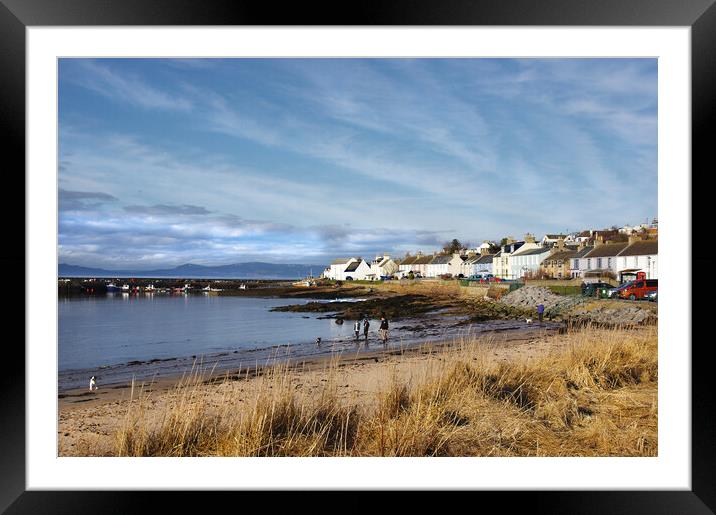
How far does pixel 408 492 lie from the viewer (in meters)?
1.78

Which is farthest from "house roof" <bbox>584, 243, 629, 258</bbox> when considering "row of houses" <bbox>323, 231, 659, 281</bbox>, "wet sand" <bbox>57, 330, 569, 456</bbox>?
"wet sand" <bbox>57, 330, 569, 456</bbox>

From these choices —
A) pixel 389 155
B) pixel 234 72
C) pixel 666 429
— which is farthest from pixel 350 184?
pixel 666 429

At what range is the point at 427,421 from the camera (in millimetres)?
2211

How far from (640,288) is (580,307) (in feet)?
5.14

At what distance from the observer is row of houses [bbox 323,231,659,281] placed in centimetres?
572

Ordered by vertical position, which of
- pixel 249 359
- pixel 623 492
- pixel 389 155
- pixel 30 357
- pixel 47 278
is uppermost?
pixel 389 155

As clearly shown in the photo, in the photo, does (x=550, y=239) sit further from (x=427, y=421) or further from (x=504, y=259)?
(x=427, y=421)

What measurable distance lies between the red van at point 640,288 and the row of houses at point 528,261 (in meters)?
0.21

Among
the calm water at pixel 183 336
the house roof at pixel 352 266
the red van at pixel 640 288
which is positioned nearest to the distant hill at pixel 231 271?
A: the calm water at pixel 183 336

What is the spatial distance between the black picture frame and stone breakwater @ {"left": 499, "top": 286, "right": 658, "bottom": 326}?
3.59m

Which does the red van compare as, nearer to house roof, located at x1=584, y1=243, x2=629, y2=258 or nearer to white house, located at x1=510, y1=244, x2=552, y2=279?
house roof, located at x1=584, y1=243, x2=629, y2=258
